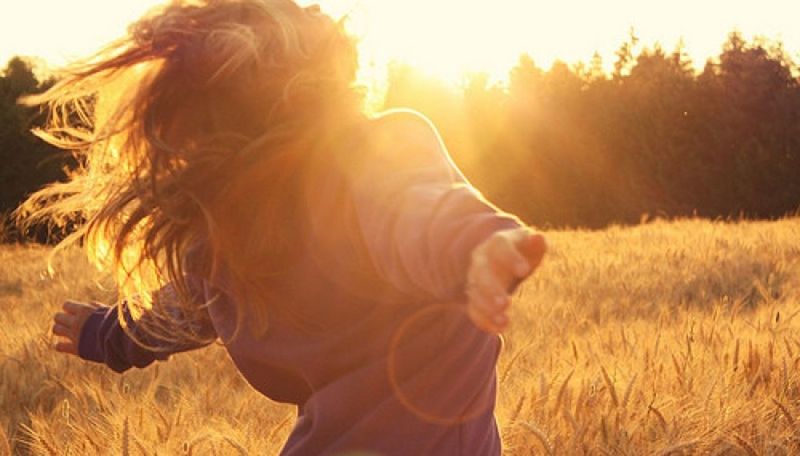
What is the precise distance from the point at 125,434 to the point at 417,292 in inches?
31.9

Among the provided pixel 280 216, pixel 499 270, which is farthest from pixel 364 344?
pixel 499 270

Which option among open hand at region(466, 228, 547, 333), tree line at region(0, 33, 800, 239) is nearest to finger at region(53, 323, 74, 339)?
open hand at region(466, 228, 547, 333)

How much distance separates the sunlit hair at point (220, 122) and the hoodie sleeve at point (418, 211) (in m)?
0.19

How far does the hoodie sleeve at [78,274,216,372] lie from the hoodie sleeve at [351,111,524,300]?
649 millimetres

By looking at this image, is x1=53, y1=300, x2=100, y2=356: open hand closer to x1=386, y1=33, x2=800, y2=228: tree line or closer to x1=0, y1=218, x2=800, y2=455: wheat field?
x1=0, y1=218, x2=800, y2=455: wheat field

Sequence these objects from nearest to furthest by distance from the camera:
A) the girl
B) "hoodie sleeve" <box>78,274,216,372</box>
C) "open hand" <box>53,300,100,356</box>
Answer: the girl
"hoodie sleeve" <box>78,274,216,372</box>
"open hand" <box>53,300,100,356</box>

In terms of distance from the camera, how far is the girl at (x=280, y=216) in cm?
131

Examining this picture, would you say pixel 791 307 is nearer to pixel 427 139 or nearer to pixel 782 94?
pixel 427 139

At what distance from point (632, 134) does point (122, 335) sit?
21.5 metres

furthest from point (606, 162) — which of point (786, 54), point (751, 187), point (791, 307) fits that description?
point (791, 307)

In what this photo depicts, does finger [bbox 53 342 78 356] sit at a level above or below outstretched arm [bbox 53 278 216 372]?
below

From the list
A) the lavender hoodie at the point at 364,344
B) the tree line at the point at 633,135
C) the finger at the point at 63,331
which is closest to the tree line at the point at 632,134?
the tree line at the point at 633,135

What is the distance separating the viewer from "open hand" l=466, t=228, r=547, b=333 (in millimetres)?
734

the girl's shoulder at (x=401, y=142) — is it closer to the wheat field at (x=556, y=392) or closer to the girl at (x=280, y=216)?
the girl at (x=280, y=216)
